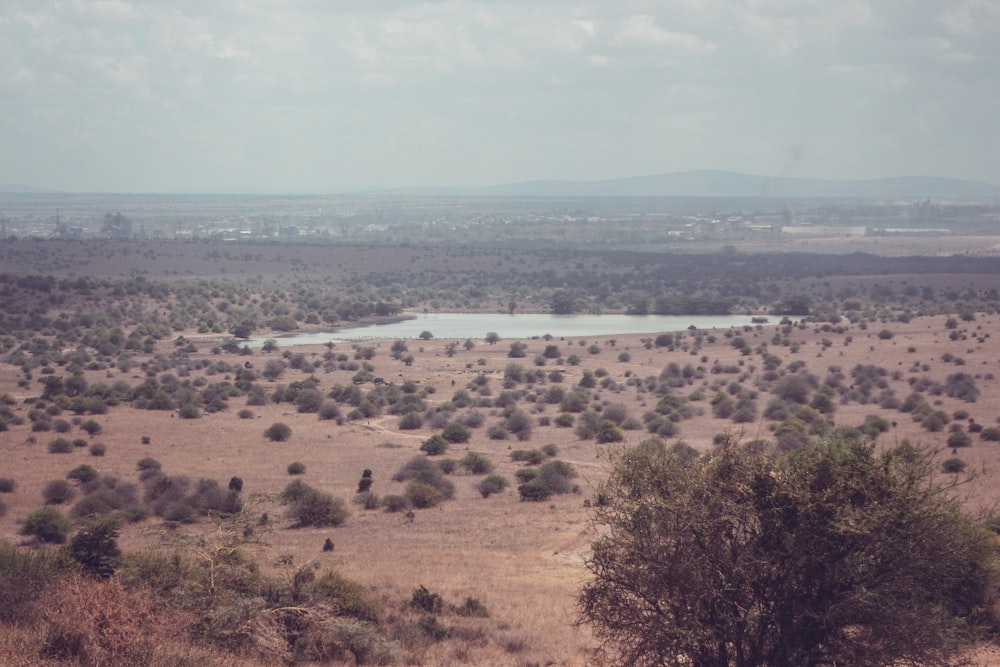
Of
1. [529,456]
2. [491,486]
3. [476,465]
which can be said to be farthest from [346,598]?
[529,456]

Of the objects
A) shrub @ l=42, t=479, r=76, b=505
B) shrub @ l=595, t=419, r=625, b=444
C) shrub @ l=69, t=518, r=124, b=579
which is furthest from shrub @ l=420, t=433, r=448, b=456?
shrub @ l=69, t=518, r=124, b=579

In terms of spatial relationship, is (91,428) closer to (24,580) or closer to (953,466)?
(24,580)

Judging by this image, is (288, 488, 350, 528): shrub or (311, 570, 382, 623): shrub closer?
(311, 570, 382, 623): shrub

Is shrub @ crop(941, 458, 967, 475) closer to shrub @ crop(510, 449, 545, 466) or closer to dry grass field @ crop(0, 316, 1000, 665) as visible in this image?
dry grass field @ crop(0, 316, 1000, 665)

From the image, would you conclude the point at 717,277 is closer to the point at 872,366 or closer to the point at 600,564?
the point at 872,366

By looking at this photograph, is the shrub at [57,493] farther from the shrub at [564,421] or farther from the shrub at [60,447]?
the shrub at [564,421]

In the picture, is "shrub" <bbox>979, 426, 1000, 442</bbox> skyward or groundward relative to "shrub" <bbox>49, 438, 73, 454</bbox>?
skyward
